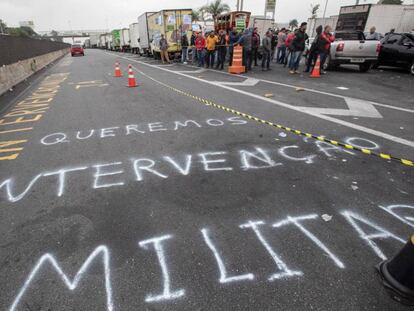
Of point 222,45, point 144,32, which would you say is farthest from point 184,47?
point 144,32

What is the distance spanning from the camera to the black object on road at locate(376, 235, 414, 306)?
184 cm

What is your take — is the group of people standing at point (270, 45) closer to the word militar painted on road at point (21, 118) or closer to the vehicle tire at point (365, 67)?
the vehicle tire at point (365, 67)

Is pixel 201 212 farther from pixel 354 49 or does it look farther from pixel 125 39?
pixel 125 39

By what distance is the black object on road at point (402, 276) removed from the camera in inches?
72.4

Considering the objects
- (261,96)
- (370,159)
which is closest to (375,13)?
(261,96)

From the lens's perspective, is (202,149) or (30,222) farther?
(202,149)

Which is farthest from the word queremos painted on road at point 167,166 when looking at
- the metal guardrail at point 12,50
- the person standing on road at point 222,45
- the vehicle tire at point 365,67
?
the person standing on road at point 222,45

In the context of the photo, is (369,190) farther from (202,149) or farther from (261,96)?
(261,96)

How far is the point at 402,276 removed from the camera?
6.18 feet

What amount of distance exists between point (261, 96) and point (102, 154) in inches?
209

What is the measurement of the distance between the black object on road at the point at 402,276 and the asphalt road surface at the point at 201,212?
0.28ft

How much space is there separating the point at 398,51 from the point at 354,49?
6.48 ft

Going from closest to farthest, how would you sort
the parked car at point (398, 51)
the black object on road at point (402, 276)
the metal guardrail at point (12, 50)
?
the black object on road at point (402, 276)
the metal guardrail at point (12, 50)
the parked car at point (398, 51)

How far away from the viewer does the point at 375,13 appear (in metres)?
20.6
